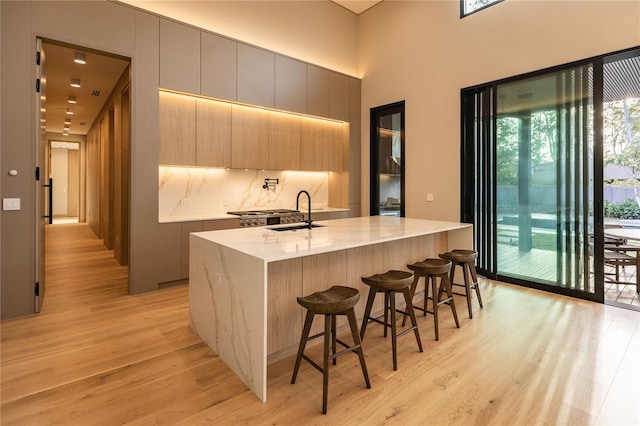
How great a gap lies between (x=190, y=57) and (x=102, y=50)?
0.96 m

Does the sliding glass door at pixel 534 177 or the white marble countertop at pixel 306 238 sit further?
the sliding glass door at pixel 534 177

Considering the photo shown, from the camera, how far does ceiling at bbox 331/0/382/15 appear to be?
6031 mm

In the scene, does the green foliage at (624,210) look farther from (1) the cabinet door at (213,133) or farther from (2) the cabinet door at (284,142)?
(1) the cabinet door at (213,133)

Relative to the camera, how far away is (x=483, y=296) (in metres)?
3.84

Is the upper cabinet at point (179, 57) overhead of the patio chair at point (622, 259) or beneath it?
overhead

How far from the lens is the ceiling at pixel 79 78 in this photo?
423cm

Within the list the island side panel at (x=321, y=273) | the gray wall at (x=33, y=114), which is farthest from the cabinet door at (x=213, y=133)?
the island side panel at (x=321, y=273)

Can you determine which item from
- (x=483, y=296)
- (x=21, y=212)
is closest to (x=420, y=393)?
(x=483, y=296)

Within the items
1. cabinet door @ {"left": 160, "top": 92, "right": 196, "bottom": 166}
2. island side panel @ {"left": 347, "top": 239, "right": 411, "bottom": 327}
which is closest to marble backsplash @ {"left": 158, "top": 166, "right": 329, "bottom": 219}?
cabinet door @ {"left": 160, "top": 92, "right": 196, "bottom": 166}

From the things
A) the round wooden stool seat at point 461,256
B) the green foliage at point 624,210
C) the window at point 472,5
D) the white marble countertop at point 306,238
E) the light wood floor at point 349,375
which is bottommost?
the light wood floor at point 349,375

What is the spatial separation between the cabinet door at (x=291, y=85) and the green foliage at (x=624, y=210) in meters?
7.06

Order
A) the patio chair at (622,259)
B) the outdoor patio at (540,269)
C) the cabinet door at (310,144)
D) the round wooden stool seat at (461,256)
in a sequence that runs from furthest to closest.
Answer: the cabinet door at (310,144)
the patio chair at (622,259)
the outdoor patio at (540,269)
the round wooden stool seat at (461,256)

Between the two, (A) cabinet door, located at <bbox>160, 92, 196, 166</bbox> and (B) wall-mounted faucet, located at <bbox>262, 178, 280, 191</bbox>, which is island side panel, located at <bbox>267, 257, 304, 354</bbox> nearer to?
(A) cabinet door, located at <bbox>160, 92, 196, 166</bbox>

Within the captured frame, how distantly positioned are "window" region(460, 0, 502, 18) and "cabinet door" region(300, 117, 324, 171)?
2694 mm
